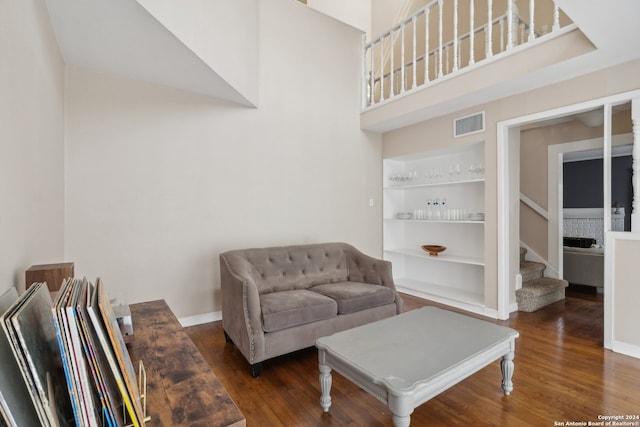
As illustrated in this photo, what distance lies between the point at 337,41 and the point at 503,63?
7.49 ft

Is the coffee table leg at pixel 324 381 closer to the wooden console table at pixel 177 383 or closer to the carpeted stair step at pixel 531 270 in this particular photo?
the wooden console table at pixel 177 383

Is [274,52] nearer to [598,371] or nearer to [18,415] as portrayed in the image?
[18,415]

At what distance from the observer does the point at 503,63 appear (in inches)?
118

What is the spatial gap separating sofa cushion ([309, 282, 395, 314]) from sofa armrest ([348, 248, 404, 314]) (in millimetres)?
95

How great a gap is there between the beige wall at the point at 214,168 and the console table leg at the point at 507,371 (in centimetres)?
256

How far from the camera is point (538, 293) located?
12.3 ft

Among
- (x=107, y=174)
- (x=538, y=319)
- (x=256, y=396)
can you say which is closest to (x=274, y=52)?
(x=107, y=174)

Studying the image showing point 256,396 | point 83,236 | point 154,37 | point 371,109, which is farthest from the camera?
point 371,109

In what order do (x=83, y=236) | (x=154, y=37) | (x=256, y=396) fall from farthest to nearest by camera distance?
(x=83, y=236) < (x=154, y=37) < (x=256, y=396)

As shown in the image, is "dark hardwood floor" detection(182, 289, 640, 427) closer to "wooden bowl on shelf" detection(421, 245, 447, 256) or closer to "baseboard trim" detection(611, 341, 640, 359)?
"baseboard trim" detection(611, 341, 640, 359)

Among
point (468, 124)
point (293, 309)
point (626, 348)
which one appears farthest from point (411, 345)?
point (468, 124)

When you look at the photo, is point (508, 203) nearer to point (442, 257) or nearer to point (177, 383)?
point (442, 257)

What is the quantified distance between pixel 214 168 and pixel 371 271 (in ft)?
6.53

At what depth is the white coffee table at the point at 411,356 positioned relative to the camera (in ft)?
4.87
